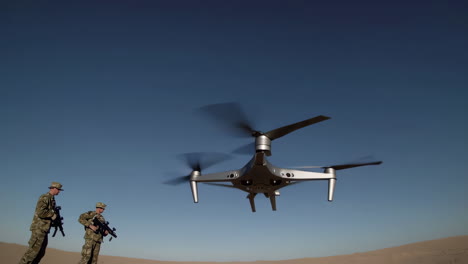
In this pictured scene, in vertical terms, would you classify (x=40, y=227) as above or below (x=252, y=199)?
below

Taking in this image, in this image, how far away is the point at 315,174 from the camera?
1641 centimetres

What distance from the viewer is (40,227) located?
8391 mm

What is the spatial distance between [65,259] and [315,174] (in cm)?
3654

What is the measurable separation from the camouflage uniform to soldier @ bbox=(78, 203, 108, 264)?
156cm

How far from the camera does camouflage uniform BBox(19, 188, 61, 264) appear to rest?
8031 millimetres

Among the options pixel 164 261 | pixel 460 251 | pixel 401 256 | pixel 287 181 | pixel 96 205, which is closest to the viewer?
pixel 96 205

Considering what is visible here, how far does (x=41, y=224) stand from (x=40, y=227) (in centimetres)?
9

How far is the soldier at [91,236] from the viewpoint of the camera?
9789mm

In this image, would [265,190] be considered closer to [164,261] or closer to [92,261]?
[92,261]

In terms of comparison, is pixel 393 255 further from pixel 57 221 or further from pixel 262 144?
pixel 57 221

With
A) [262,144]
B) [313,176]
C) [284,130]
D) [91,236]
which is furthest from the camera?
[313,176]

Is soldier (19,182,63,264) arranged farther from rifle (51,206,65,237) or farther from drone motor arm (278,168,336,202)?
drone motor arm (278,168,336,202)

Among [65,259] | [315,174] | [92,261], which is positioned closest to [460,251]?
[315,174]

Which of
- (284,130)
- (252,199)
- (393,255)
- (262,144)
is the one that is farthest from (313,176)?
(393,255)
